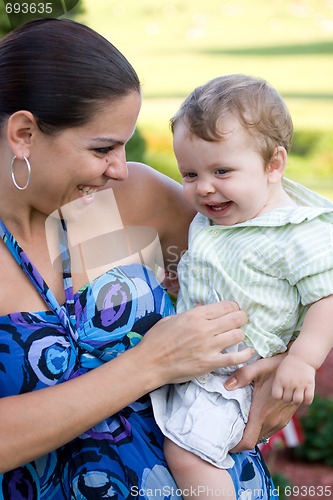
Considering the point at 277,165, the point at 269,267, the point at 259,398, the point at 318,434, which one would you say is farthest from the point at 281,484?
the point at 277,165

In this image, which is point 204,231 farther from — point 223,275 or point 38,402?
point 38,402

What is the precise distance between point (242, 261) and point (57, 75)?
759 millimetres

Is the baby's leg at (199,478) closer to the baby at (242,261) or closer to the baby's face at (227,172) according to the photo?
the baby at (242,261)

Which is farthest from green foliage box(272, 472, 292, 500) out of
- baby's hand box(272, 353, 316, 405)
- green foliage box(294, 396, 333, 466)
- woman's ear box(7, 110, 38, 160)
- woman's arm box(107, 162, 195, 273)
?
woman's ear box(7, 110, 38, 160)

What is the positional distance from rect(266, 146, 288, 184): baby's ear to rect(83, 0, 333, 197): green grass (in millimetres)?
7023

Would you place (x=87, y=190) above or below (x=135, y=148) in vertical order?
above

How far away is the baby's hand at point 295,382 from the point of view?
188 cm

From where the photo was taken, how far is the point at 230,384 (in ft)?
6.57

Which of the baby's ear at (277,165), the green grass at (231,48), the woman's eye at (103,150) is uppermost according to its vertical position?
the woman's eye at (103,150)

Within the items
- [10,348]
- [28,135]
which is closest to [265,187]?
[28,135]

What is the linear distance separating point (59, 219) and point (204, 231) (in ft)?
1.54

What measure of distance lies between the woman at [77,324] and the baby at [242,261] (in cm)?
8

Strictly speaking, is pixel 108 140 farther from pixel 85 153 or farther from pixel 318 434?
pixel 318 434

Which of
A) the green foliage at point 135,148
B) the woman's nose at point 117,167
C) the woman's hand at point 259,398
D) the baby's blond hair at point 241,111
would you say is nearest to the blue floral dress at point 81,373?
the woman's hand at point 259,398
